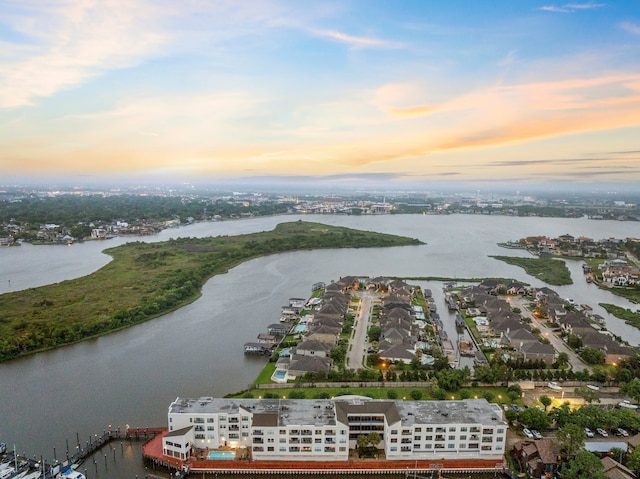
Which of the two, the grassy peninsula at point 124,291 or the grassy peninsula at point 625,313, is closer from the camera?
the grassy peninsula at point 124,291

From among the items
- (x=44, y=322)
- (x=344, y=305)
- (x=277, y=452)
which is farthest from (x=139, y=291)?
(x=277, y=452)

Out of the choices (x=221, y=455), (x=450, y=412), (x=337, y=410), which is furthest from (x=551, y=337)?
(x=221, y=455)

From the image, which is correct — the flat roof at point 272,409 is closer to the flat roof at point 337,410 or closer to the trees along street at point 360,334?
the flat roof at point 337,410

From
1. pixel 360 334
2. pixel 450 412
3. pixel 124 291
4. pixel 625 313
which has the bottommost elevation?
pixel 625 313

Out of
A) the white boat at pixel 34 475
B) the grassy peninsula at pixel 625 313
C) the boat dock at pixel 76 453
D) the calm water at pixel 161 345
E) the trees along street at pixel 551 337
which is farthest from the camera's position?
the grassy peninsula at pixel 625 313

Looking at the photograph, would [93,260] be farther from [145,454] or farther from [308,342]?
[145,454]

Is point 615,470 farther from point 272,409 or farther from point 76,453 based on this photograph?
point 76,453

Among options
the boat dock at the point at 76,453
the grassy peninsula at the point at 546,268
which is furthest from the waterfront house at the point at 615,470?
the grassy peninsula at the point at 546,268
